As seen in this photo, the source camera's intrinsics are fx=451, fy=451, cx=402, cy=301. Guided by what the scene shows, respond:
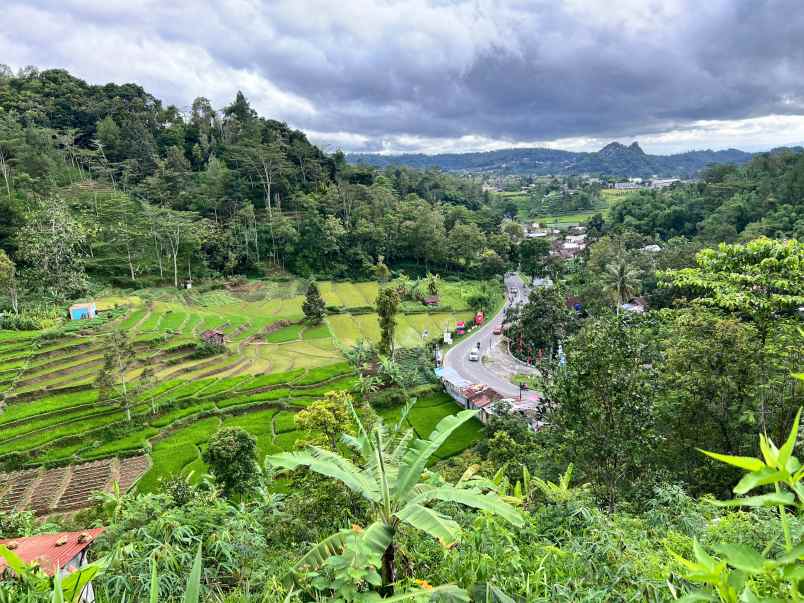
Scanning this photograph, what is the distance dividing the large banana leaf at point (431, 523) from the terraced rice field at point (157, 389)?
13.0 m

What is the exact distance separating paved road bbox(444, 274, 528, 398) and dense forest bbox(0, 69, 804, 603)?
2.54 m

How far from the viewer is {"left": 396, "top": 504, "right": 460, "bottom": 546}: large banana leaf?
3.28m

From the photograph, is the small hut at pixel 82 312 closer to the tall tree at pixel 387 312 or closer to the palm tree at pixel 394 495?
the tall tree at pixel 387 312

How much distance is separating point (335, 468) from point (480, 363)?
2630cm

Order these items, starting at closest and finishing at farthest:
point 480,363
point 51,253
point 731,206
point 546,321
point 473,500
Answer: point 473,500 < point 546,321 < point 51,253 < point 480,363 < point 731,206

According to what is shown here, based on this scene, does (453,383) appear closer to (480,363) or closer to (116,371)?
(480,363)

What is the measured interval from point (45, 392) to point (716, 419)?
2345cm

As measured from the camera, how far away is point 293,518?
6746mm

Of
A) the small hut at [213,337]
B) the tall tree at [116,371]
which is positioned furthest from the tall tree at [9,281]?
the tall tree at [116,371]

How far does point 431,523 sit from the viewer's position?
339 centimetres

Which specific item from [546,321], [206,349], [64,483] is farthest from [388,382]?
[64,483]

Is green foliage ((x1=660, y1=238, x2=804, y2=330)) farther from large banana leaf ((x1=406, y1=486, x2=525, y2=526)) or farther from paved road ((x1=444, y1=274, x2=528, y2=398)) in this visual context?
paved road ((x1=444, y1=274, x2=528, y2=398))

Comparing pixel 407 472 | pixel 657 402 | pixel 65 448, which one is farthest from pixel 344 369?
pixel 407 472

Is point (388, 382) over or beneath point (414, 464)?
beneath
